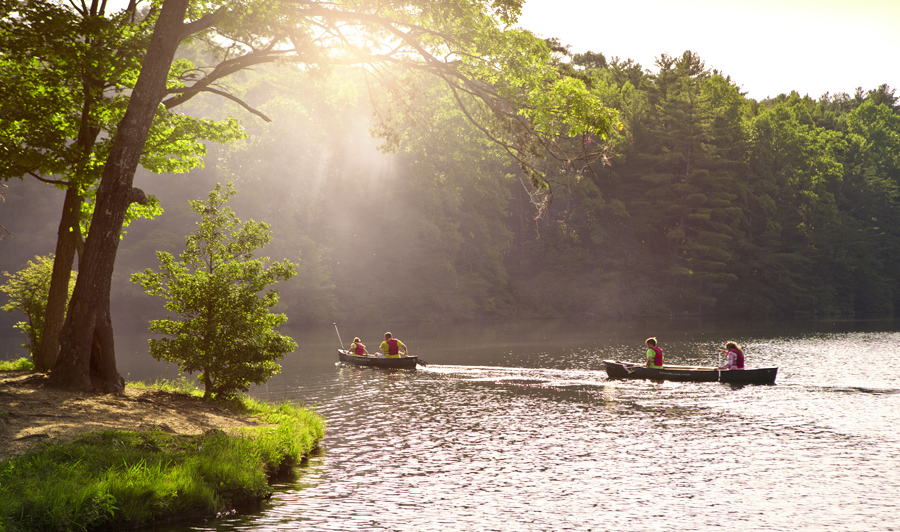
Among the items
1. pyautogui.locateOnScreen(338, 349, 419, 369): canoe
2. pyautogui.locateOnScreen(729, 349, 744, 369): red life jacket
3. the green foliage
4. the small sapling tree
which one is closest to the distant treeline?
pyautogui.locateOnScreen(338, 349, 419, 369): canoe

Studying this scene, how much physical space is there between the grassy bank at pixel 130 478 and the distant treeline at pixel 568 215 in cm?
4923

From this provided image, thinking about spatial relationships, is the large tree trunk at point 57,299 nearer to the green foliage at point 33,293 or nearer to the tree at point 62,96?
the tree at point 62,96

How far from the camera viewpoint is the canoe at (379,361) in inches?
1235

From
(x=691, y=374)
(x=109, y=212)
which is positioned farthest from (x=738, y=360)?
(x=109, y=212)

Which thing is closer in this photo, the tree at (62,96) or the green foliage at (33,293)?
the tree at (62,96)

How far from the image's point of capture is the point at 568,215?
259 ft

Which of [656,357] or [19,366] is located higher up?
[656,357]

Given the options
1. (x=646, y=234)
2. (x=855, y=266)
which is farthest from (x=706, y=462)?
(x=855, y=266)

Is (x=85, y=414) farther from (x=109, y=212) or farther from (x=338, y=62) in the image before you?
(x=338, y=62)

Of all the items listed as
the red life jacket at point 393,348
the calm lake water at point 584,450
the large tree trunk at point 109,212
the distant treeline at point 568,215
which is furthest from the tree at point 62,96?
the distant treeline at point 568,215

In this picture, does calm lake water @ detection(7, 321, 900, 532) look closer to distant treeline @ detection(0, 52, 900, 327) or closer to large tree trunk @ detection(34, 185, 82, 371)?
large tree trunk @ detection(34, 185, 82, 371)

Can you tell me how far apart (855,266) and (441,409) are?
79.1 metres

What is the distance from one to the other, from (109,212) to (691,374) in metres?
22.1

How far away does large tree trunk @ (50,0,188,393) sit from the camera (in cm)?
1405
